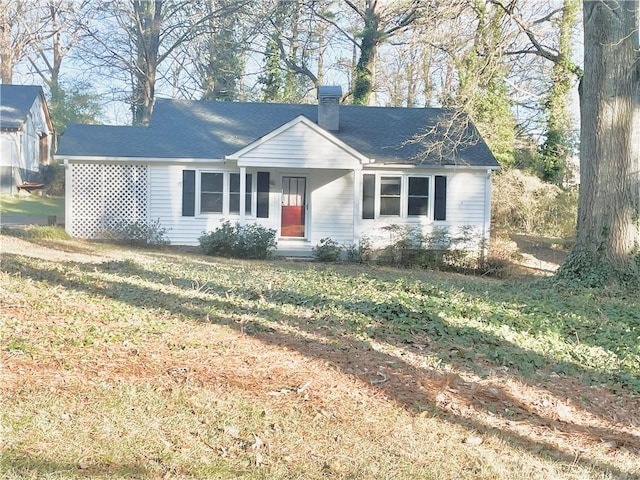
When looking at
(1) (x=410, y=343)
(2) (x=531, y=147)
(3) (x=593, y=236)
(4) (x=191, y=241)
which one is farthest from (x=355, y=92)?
(1) (x=410, y=343)

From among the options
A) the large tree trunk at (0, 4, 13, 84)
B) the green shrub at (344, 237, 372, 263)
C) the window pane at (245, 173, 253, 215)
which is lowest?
the green shrub at (344, 237, 372, 263)

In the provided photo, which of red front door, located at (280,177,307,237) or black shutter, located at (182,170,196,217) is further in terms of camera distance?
red front door, located at (280,177,307,237)

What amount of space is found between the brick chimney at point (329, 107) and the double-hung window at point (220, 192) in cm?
327

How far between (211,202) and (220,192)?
38 cm

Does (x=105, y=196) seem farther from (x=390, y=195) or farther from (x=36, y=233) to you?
(x=390, y=195)

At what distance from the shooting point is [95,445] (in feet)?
12.4

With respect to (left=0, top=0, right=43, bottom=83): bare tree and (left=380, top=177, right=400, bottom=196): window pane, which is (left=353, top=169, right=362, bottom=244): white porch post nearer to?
(left=380, top=177, right=400, bottom=196): window pane

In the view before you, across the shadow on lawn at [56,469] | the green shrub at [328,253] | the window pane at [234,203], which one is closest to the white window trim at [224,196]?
the window pane at [234,203]

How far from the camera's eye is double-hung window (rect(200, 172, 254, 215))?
61.2ft

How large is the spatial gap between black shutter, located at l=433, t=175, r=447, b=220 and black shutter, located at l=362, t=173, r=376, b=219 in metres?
1.78

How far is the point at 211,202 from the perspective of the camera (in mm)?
18719

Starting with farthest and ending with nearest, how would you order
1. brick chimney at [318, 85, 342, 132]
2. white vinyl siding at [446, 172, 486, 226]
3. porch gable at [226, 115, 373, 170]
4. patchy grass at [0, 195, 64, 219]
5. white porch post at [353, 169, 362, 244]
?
patchy grass at [0, 195, 64, 219], brick chimney at [318, 85, 342, 132], white vinyl siding at [446, 172, 486, 226], white porch post at [353, 169, 362, 244], porch gable at [226, 115, 373, 170]

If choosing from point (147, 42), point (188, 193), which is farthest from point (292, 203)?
point (147, 42)

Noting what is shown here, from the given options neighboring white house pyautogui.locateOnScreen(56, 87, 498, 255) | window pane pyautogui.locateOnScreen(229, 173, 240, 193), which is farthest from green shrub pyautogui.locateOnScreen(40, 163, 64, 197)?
window pane pyautogui.locateOnScreen(229, 173, 240, 193)
